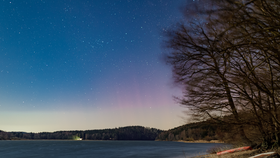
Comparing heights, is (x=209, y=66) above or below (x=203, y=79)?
above

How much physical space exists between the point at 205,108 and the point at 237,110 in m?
2.01

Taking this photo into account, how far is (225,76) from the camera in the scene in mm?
10133

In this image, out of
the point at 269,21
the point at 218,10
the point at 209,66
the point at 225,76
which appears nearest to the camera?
the point at 218,10

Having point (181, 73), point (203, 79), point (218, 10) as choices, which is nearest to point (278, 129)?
point (203, 79)

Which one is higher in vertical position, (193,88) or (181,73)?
(181,73)

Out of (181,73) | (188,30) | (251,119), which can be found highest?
(188,30)

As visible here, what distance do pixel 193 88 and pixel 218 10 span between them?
5.67 metres

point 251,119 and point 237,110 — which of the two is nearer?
point 251,119

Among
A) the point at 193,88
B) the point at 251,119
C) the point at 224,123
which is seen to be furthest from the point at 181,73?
the point at 251,119

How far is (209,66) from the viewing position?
35.5 ft

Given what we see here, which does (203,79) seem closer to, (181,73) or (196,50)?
(181,73)

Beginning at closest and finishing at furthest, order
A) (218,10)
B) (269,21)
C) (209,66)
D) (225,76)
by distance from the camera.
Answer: (218,10) → (269,21) → (225,76) → (209,66)

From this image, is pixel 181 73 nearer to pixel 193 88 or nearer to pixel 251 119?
pixel 193 88

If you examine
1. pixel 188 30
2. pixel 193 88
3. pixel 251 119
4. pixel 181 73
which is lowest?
pixel 251 119
